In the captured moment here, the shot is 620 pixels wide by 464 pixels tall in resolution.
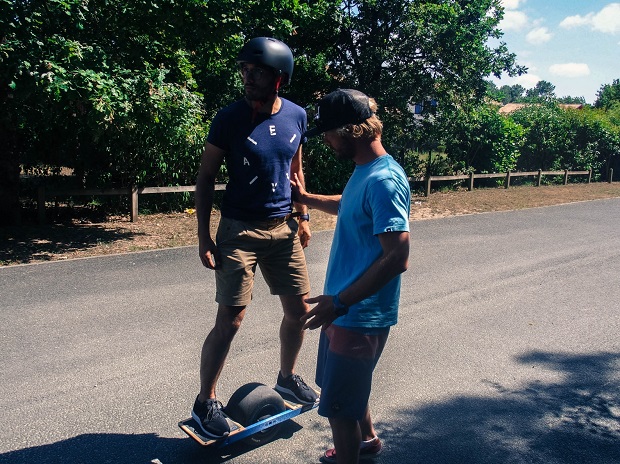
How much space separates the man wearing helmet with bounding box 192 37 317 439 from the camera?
128 inches

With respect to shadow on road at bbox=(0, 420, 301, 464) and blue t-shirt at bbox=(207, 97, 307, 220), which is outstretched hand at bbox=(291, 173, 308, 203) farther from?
shadow on road at bbox=(0, 420, 301, 464)

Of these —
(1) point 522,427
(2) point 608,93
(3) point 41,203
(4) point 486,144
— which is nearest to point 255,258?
(1) point 522,427

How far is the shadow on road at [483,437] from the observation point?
3283 millimetres

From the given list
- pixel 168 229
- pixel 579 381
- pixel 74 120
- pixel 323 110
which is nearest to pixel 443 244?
pixel 168 229

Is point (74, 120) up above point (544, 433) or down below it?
above

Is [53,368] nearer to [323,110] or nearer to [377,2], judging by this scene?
[323,110]

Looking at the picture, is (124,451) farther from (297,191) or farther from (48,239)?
(48,239)

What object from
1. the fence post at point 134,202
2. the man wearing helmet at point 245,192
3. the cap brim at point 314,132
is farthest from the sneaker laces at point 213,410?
the fence post at point 134,202

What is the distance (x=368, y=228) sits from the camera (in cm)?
268

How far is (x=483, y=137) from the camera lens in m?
21.8

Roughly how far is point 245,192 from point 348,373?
121 centimetres

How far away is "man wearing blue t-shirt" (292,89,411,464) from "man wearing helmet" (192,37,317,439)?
65 centimetres

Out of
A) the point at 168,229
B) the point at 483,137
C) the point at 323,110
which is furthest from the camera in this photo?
the point at 483,137

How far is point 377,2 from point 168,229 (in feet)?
29.9
